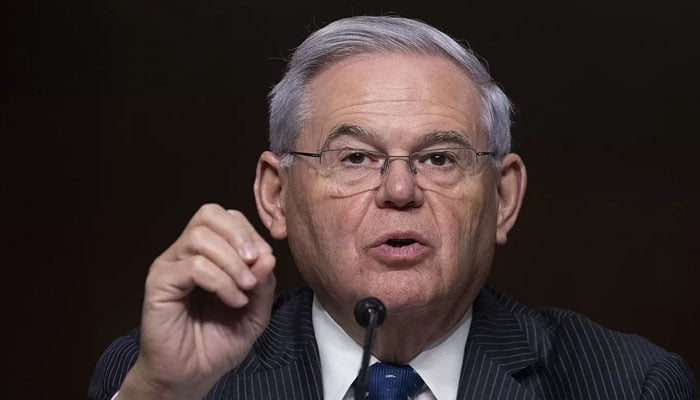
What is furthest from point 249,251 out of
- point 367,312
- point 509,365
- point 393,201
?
point 509,365

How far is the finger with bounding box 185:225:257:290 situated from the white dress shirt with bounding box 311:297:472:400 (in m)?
0.55

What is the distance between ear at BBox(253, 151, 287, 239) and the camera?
2520 millimetres

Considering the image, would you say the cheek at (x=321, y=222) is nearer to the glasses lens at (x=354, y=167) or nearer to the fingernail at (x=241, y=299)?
the glasses lens at (x=354, y=167)

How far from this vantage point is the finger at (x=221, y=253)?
1907 millimetres

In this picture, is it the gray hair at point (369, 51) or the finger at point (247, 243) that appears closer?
the finger at point (247, 243)

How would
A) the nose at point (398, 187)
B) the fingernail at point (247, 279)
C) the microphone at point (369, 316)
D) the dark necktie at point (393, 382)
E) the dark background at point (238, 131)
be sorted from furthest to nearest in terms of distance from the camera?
1. the dark background at point (238, 131)
2. the dark necktie at point (393, 382)
3. the nose at point (398, 187)
4. the fingernail at point (247, 279)
5. the microphone at point (369, 316)

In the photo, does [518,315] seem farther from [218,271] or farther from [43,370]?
[43,370]

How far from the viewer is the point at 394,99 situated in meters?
2.35

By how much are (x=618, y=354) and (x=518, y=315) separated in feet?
0.74

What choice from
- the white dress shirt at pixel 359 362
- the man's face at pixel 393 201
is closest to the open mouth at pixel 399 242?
the man's face at pixel 393 201

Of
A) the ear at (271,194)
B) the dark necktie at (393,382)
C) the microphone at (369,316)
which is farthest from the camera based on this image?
the ear at (271,194)

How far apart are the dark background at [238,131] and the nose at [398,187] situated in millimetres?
1321

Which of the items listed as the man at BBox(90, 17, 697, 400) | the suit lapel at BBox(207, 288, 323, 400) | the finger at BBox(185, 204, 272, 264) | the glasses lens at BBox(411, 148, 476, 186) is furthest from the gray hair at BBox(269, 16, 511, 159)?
the finger at BBox(185, 204, 272, 264)

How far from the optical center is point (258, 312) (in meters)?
2.04
